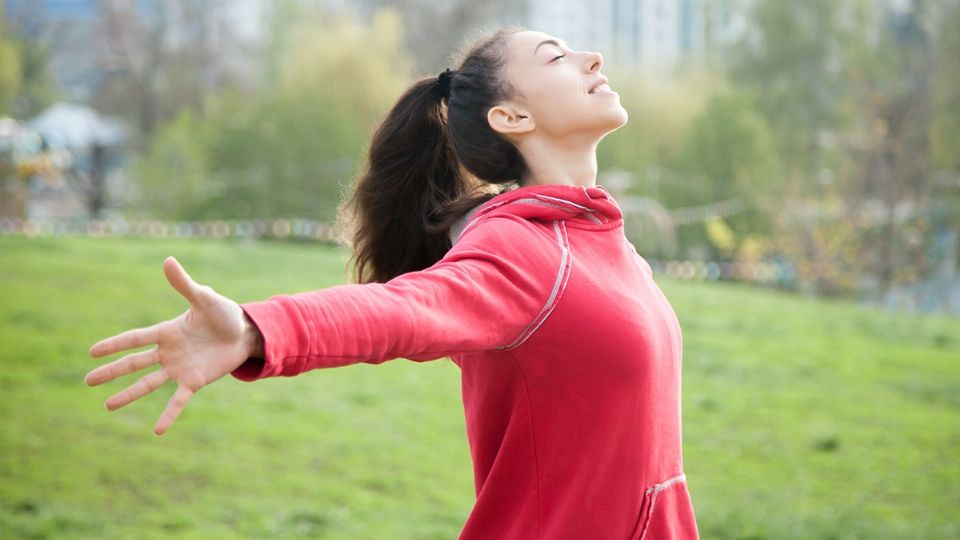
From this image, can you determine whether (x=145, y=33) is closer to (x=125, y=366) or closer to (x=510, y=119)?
(x=510, y=119)

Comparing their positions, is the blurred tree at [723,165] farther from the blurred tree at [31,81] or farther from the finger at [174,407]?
the blurred tree at [31,81]

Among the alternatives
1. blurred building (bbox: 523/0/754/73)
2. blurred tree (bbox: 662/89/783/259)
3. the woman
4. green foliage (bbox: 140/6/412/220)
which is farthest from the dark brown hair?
blurred building (bbox: 523/0/754/73)

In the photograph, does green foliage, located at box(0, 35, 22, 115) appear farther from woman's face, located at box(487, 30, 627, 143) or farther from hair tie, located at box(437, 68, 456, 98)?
woman's face, located at box(487, 30, 627, 143)

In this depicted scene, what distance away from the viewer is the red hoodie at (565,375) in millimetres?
1681

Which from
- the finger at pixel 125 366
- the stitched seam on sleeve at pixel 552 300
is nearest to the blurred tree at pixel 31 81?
the stitched seam on sleeve at pixel 552 300

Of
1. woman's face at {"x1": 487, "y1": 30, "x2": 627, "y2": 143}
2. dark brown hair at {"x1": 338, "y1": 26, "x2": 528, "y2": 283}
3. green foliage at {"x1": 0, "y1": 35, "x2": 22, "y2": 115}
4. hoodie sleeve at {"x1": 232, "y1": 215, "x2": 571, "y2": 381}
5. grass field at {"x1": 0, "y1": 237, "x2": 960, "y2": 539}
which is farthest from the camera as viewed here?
green foliage at {"x1": 0, "y1": 35, "x2": 22, "y2": 115}

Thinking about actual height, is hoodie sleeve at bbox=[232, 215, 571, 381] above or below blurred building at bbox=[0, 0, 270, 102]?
above

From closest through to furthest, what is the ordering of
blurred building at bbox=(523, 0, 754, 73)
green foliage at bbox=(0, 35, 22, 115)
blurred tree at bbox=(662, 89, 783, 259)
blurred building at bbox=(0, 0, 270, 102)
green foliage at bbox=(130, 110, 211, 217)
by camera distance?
1. blurred tree at bbox=(662, 89, 783, 259)
2. green foliage at bbox=(130, 110, 211, 217)
3. green foliage at bbox=(0, 35, 22, 115)
4. blurred building at bbox=(0, 0, 270, 102)
5. blurred building at bbox=(523, 0, 754, 73)

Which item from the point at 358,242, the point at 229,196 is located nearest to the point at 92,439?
the point at 358,242

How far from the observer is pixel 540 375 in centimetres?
177

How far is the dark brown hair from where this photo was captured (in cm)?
207

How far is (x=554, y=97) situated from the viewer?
1.97 metres

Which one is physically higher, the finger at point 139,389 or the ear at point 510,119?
the ear at point 510,119

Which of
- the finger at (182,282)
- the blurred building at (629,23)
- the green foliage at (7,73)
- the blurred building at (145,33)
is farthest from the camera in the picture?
the blurred building at (629,23)
